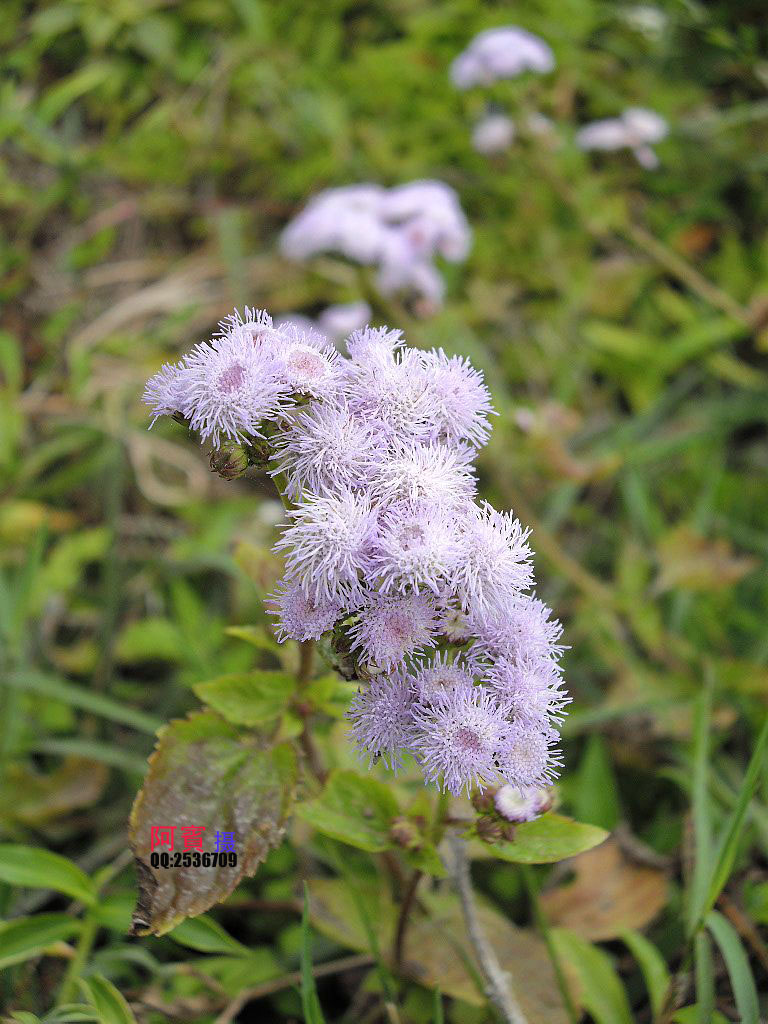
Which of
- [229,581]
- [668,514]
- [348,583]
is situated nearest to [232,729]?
[348,583]

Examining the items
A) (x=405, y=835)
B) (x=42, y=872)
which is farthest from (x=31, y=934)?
(x=405, y=835)

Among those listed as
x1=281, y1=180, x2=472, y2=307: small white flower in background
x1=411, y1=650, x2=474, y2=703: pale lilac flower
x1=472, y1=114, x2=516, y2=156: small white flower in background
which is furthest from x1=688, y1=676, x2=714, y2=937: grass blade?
x1=472, y1=114, x2=516, y2=156: small white flower in background

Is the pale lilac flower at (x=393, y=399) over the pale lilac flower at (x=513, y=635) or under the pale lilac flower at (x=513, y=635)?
over

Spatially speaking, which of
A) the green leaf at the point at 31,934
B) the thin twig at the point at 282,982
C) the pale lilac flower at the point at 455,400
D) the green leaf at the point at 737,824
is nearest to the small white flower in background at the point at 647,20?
the pale lilac flower at the point at 455,400

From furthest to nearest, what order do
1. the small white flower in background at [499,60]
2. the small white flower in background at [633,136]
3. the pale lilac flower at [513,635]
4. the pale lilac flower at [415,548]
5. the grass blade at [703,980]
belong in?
1. the small white flower in background at [633,136]
2. the small white flower in background at [499,60]
3. the grass blade at [703,980]
4. the pale lilac flower at [513,635]
5. the pale lilac flower at [415,548]

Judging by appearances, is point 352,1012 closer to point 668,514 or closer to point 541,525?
point 541,525

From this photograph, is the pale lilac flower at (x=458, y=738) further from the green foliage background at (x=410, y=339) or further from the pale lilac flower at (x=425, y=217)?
the pale lilac flower at (x=425, y=217)

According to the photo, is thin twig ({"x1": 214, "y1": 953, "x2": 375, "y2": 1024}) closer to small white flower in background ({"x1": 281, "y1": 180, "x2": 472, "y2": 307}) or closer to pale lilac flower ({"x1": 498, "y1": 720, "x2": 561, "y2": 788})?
pale lilac flower ({"x1": 498, "y1": 720, "x2": 561, "y2": 788})
